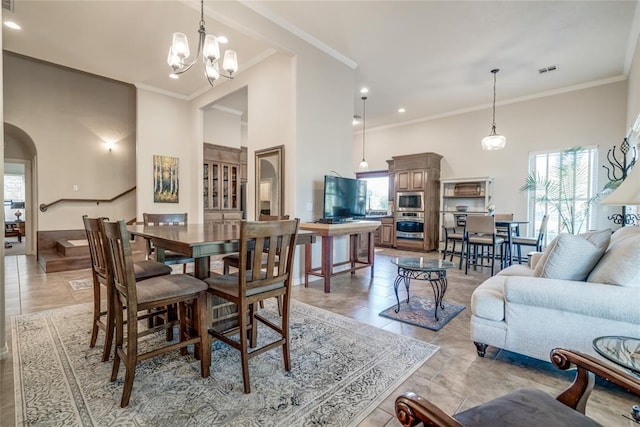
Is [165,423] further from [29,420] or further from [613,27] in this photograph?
[613,27]

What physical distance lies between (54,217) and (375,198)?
7.86 m

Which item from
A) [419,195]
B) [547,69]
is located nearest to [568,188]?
[547,69]

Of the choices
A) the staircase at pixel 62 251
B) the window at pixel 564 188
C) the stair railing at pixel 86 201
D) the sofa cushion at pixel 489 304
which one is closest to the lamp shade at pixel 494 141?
the window at pixel 564 188

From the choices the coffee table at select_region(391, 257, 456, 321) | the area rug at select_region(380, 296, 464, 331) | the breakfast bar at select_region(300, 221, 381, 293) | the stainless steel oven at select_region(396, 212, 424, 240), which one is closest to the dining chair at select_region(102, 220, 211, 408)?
the breakfast bar at select_region(300, 221, 381, 293)

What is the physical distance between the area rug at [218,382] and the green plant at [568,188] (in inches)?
215

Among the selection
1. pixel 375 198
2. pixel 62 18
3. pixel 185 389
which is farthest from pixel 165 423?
pixel 375 198

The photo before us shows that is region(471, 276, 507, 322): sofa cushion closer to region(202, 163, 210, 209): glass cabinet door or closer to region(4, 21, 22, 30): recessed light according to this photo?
region(202, 163, 210, 209): glass cabinet door

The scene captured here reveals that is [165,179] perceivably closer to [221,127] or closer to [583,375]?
[221,127]

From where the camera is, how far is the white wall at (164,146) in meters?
5.97

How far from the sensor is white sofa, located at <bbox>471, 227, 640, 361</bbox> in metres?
1.77

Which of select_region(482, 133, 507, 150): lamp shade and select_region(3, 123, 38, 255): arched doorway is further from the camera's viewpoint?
select_region(3, 123, 38, 255): arched doorway

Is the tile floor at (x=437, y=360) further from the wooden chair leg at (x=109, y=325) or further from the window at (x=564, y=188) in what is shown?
the window at (x=564, y=188)

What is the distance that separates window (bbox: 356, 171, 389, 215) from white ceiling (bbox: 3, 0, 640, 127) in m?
3.40

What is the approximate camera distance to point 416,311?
10.3 feet
